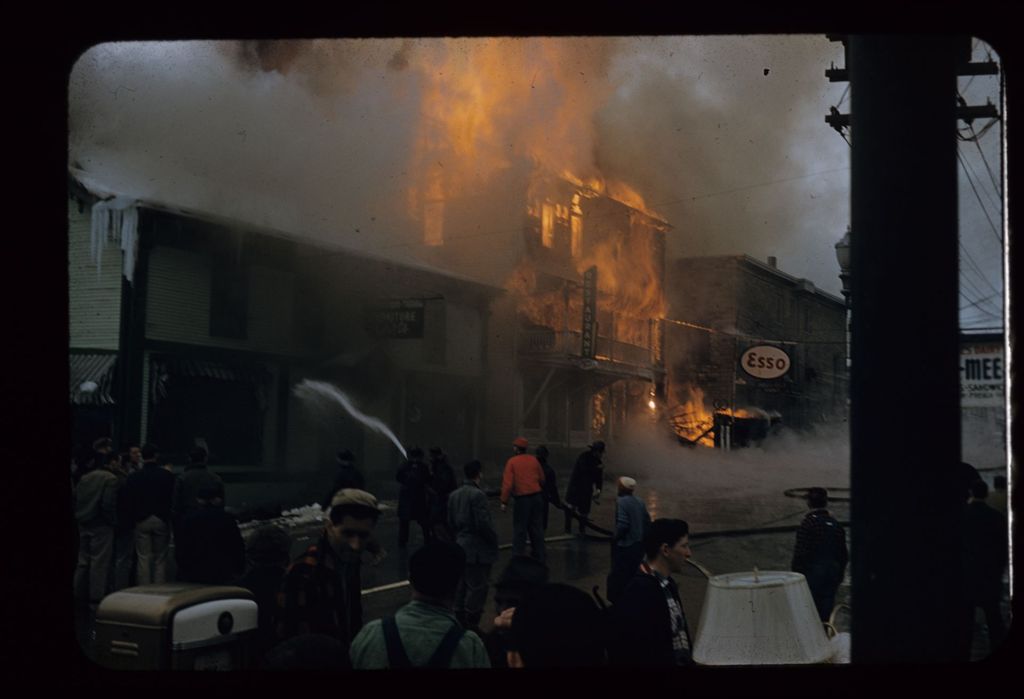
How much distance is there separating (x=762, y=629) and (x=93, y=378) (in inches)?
479

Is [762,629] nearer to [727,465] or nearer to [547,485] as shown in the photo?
[547,485]

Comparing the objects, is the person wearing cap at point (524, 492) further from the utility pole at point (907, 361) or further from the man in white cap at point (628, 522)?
the utility pole at point (907, 361)

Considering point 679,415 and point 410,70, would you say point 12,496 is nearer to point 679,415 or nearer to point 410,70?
point 410,70

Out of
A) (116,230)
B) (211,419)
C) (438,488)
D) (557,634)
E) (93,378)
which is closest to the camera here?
(557,634)

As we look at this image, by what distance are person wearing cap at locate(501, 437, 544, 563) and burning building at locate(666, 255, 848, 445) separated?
4.83 m

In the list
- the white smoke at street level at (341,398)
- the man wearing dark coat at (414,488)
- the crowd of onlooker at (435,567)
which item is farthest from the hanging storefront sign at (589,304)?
the man wearing dark coat at (414,488)

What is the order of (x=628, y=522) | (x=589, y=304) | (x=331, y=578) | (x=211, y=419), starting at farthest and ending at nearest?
(x=589, y=304), (x=211, y=419), (x=628, y=522), (x=331, y=578)

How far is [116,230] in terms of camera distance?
554 inches

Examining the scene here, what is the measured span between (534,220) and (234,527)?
29.4 feet

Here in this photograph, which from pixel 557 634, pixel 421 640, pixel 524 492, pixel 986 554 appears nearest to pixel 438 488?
pixel 524 492

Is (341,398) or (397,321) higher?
(397,321)

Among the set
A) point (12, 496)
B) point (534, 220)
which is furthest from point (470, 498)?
point (534, 220)

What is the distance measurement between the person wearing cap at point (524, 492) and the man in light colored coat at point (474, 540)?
6.08 ft

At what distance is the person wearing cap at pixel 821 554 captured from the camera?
6.62 m
